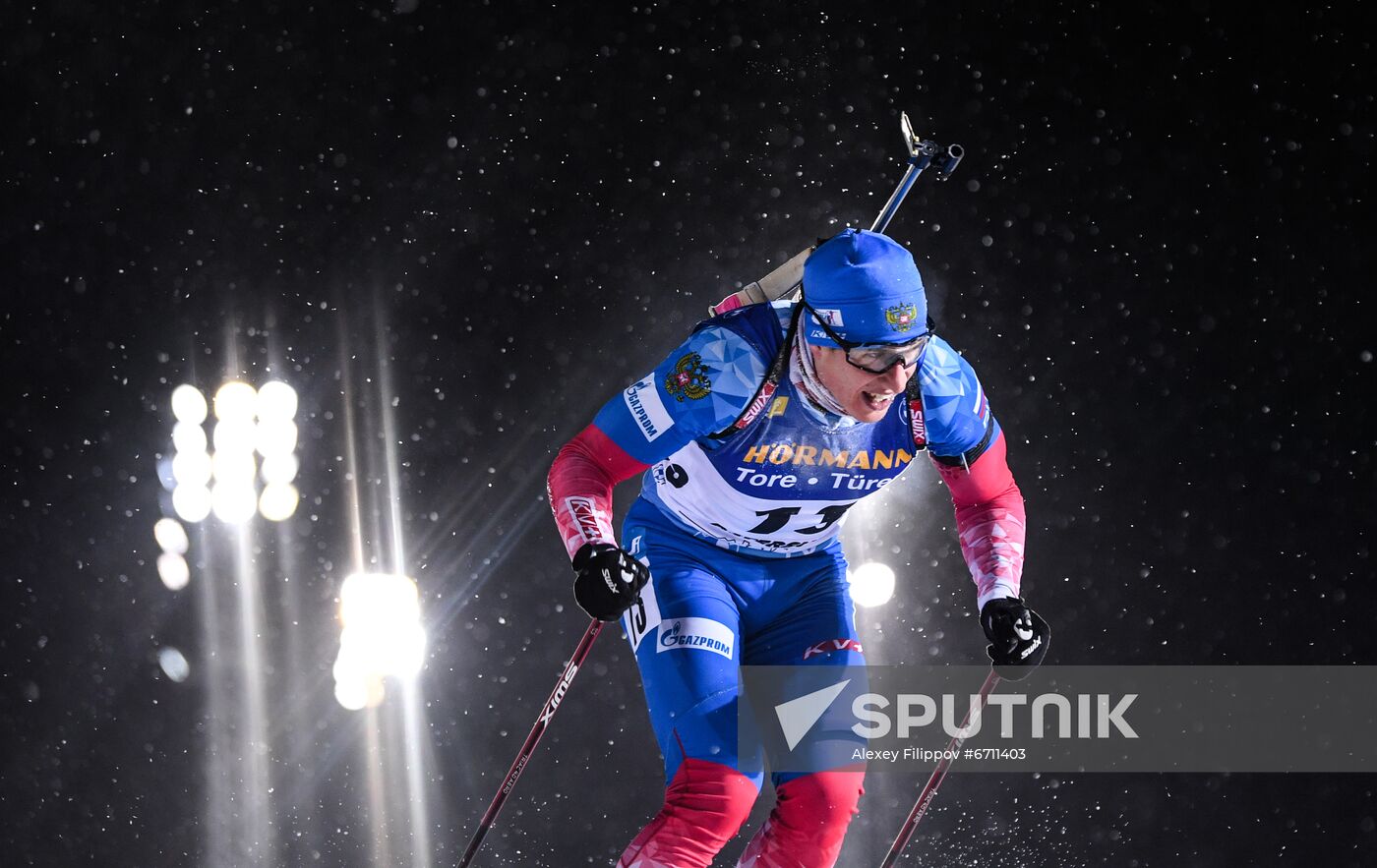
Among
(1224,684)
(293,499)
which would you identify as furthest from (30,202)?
(1224,684)

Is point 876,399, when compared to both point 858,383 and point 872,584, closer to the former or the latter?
point 858,383

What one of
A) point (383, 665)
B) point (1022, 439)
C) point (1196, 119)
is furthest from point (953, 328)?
point (383, 665)

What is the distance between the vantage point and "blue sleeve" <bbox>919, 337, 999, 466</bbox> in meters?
2.61

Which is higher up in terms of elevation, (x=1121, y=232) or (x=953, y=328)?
(x=1121, y=232)

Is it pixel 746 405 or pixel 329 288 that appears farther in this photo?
pixel 329 288

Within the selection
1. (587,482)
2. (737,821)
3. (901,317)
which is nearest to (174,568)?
(587,482)

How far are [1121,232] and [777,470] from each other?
2.27 m

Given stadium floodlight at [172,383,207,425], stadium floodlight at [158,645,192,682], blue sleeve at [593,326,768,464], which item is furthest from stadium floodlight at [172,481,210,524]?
blue sleeve at [593,326,768,464]

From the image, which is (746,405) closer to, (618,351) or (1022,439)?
(618,351)

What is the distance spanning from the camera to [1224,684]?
4.54 meters

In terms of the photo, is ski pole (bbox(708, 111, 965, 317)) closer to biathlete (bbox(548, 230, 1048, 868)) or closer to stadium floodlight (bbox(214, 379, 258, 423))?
biathlete (bbox(548, 230, 1048, 868))

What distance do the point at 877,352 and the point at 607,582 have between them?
2.12ft

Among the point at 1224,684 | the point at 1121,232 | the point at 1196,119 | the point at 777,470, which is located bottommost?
the point at 777,470
